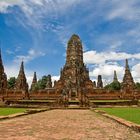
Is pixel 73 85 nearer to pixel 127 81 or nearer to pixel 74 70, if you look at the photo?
pixel 74 70

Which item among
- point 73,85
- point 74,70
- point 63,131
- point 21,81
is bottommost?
point 63,131

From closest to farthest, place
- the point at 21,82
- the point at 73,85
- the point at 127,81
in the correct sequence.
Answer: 1. the point at 73,85
2. the point at 21,82
3. the point at 127,81

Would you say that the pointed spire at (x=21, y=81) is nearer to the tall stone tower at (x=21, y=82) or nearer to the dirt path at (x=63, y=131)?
the tall stone tower at (x=21, y=82)

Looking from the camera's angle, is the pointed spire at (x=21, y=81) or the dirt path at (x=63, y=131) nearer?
the dirt path at (x=63, y=131)

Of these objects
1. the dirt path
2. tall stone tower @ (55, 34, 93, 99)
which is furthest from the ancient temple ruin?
the dirt path

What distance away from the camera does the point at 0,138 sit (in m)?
7.23

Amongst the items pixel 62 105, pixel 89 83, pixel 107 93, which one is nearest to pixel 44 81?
pixel 89 83

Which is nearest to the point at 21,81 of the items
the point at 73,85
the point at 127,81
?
the point at 73,85

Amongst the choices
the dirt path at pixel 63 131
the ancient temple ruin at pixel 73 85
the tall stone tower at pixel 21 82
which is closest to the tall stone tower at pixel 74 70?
the ancient temple ruin at pixel 73 85

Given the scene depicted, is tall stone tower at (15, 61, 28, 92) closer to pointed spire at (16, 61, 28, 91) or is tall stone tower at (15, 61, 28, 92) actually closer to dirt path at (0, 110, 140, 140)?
pointed spire at (16, 61, 28, 91)

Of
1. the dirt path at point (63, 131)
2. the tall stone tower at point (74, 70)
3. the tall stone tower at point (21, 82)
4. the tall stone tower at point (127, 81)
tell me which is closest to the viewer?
the dirt path at point (63, 131)

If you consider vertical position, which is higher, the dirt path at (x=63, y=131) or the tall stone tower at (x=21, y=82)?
the tall stone tower at (x=21, y=82)

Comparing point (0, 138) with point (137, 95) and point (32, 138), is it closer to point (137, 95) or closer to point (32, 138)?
point (32, 138)

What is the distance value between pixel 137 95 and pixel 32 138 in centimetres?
4727
